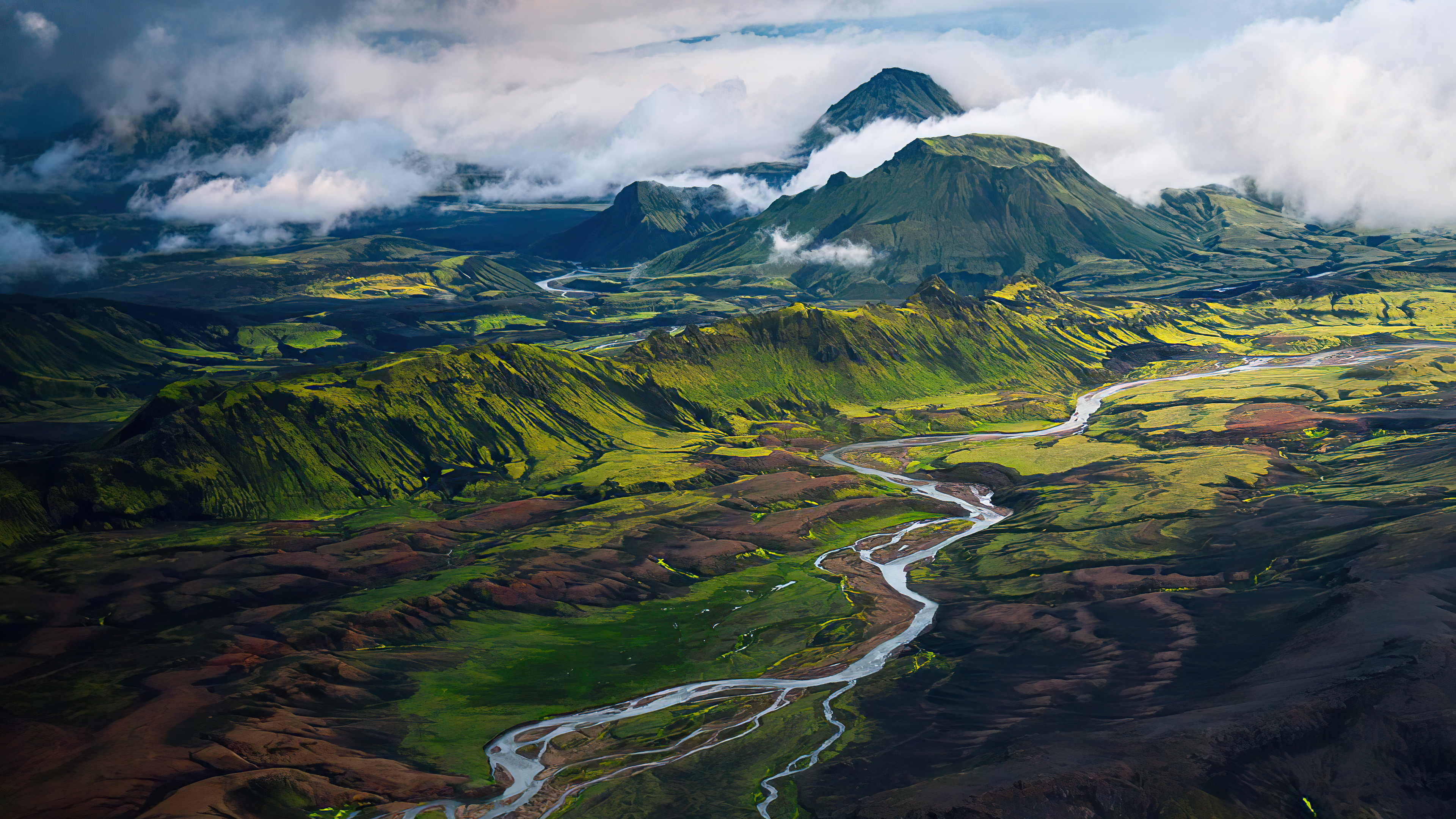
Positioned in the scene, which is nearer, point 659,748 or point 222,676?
point 659,748

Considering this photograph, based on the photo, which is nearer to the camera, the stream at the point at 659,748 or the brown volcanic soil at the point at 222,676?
the brown volcanic soil at the point at 222,676

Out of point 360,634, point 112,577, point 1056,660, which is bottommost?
point 1056,660

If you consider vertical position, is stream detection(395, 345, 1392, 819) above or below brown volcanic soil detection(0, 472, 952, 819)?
below

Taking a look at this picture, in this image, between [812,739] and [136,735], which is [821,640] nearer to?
[812,739]

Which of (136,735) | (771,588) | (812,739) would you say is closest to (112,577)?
(136,735)

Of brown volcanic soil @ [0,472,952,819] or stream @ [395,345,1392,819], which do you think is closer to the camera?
brown volcanic soil @ [0,472,952,819]

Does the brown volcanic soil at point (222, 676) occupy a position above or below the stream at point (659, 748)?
above

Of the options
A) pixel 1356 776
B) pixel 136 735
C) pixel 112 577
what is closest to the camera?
pixel 1356 776

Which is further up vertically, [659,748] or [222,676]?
[222,676]

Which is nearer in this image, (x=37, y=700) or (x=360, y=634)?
(x=37, y=700)

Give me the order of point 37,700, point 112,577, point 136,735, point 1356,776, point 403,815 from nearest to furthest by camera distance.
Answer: point 1356,776
point 403,815
point 136,735
point 37,700
point 112,577

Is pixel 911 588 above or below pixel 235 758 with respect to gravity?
below
